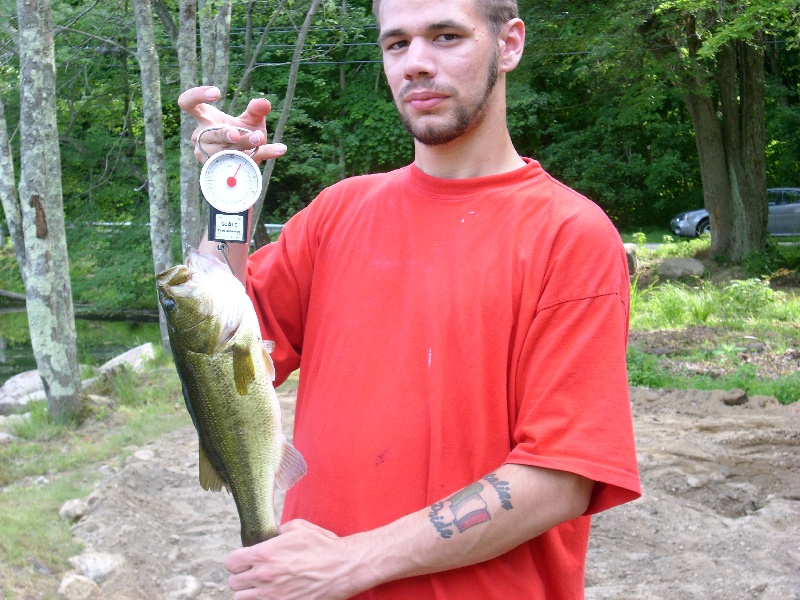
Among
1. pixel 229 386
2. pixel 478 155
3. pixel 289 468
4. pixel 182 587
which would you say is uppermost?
pixel 478 155

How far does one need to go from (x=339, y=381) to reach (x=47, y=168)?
8342mm

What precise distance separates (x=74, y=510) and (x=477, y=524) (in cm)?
519

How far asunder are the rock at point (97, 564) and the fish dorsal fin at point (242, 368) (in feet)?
12.3

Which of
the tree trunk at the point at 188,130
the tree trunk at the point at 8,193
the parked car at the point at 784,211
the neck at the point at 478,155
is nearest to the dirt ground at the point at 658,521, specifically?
the neck at the point at 478,155

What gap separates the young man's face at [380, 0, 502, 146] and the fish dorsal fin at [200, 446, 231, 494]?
92cm

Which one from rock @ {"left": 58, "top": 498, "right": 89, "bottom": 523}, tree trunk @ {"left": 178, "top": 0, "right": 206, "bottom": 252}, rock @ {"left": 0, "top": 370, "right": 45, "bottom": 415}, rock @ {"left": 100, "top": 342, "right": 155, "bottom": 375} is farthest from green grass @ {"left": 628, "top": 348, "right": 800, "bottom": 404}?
rock @ {"left": 0, "top": 370, "right": 45, "bottom": 415}

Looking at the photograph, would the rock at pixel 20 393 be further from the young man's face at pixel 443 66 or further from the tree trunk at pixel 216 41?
the young man's face at pixel 443 66

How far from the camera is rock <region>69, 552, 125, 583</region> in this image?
516 centimetres

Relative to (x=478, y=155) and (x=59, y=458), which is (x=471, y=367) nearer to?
(x=478, y=155)

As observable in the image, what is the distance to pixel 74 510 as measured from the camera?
20.3ft

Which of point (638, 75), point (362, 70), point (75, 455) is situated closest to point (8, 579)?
point (75, 455)

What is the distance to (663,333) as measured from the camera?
12.0 m

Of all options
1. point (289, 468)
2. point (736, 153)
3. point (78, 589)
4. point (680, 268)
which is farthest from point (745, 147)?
point (289, 468)

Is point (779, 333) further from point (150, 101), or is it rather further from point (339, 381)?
point (339, 381)
